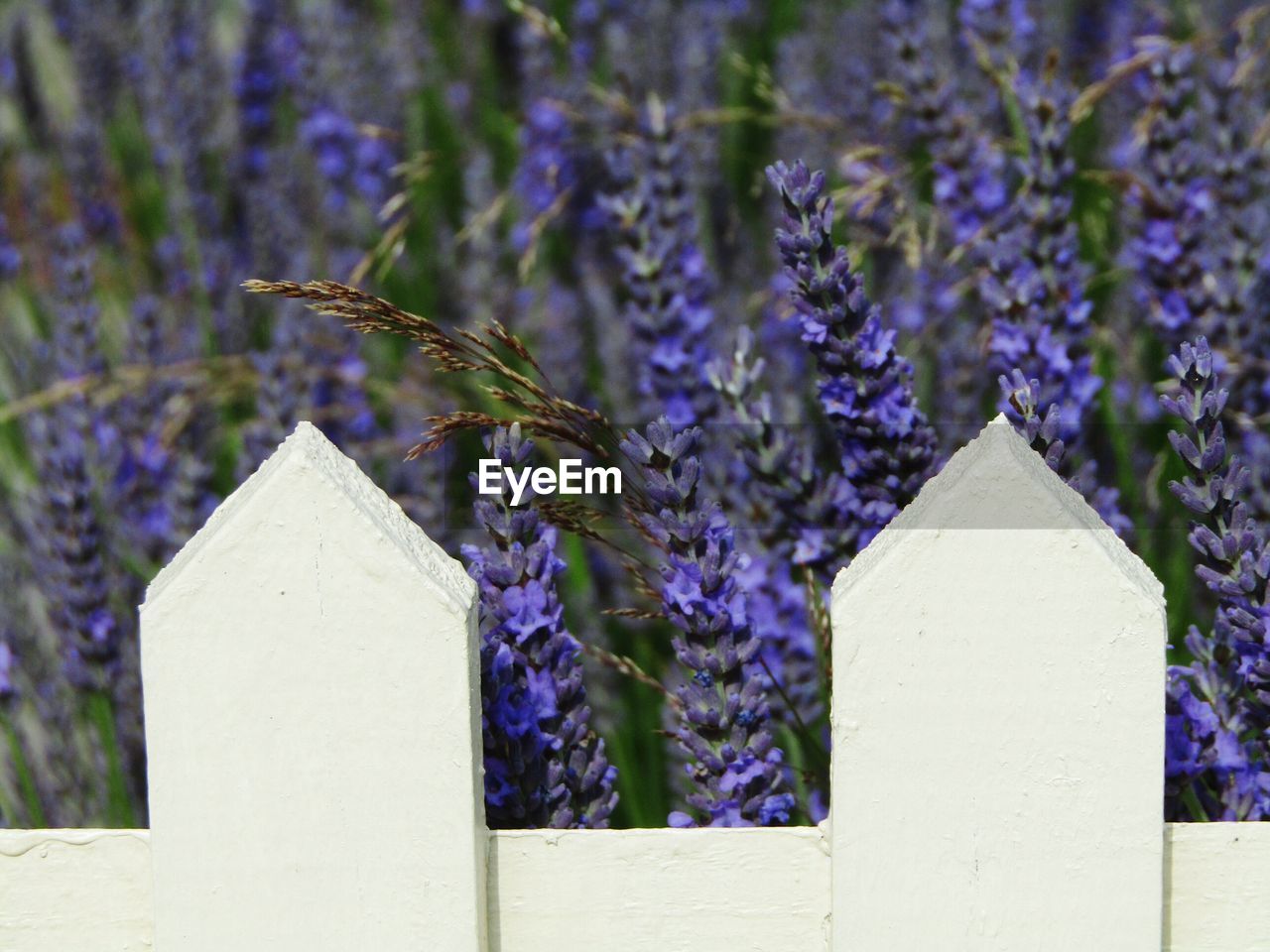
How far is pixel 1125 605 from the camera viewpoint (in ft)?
3.48

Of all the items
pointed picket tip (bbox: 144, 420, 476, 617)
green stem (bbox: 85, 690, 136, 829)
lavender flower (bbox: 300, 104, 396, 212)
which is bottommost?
green stem (bbox: 85, 690, 136, 829)

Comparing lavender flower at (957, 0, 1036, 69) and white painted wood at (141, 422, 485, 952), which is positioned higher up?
lavender flower at (957, 0, 1036, 69)

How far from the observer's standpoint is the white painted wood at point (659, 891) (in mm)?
1117

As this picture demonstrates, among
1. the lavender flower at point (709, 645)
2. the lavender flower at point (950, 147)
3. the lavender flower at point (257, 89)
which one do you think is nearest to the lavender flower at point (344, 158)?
the lavender flower at point (257, 89)

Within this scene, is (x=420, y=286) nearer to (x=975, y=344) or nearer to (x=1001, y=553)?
(x=975, y=344)

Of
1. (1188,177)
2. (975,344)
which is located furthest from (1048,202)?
(975,344)

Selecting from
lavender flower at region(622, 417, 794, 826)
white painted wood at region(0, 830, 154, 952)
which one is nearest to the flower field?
lavender flower at region(622, 417, 794, 826)

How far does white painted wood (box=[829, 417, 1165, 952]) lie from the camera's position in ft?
3.48

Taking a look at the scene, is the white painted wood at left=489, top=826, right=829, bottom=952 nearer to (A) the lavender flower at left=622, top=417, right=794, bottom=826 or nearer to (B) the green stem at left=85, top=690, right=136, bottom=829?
(A) the lavender flower at left=622, top=417, right=794, bottom=826

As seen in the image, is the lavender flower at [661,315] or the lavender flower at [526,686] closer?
the lavender flower at [526,686]

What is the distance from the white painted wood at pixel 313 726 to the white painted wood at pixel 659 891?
0.04m

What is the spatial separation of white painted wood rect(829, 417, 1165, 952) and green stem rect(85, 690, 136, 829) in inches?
37.2

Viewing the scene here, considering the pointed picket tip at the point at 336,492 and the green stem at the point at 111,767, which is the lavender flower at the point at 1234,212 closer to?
the pointed picket tip at the point at 336,492

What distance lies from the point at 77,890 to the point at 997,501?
0.73m
